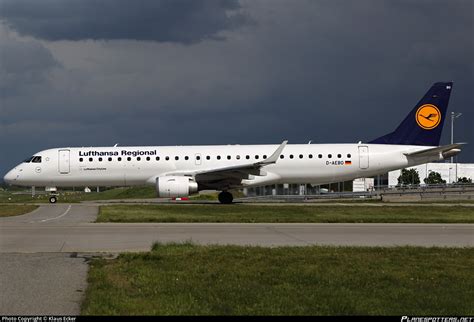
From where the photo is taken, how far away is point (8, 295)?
8.15m

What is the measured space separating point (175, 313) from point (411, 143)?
3176cm

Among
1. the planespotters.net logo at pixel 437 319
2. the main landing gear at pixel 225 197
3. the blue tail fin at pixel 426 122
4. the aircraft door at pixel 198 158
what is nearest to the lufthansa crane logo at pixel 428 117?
the blue tail fin at pixel 426 122

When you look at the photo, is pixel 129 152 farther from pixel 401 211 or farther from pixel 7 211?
pixel 401 211

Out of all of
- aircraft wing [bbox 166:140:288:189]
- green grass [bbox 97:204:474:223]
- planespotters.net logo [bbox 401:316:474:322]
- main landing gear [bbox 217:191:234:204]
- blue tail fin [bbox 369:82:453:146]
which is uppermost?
blue tail fin [bbox 369:82:453:146]

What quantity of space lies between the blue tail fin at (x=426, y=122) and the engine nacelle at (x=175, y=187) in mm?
11889

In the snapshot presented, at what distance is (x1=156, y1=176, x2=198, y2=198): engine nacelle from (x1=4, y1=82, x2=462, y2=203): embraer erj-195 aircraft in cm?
150

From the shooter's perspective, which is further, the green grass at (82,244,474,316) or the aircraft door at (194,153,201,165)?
the aircraft door at (194,153,201,165)

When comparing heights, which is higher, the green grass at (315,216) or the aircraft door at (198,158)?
the aircraft door at (198,158)

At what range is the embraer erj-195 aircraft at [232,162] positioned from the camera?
3509 centimetres

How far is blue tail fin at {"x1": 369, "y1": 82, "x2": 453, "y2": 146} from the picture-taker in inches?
1447

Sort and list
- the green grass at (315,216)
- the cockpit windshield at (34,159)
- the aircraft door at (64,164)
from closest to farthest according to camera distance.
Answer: the green grass at (315,216), the aircraft door at (64,164), the cockpit windshield at (34,159)

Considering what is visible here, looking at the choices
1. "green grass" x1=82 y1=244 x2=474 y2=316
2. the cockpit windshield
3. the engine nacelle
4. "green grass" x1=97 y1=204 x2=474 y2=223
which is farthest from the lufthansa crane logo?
"green grass" x1=82 y1=244 x2=474 y2=316

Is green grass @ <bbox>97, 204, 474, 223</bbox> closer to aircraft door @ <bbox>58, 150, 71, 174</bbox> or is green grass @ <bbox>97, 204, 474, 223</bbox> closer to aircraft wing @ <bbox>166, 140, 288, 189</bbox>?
aircraft wing @ <bbox>166, 140, 288, 189</bbox>

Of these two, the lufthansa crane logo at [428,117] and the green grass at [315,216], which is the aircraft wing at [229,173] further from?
the lufthansa crane logo at [428,117]
